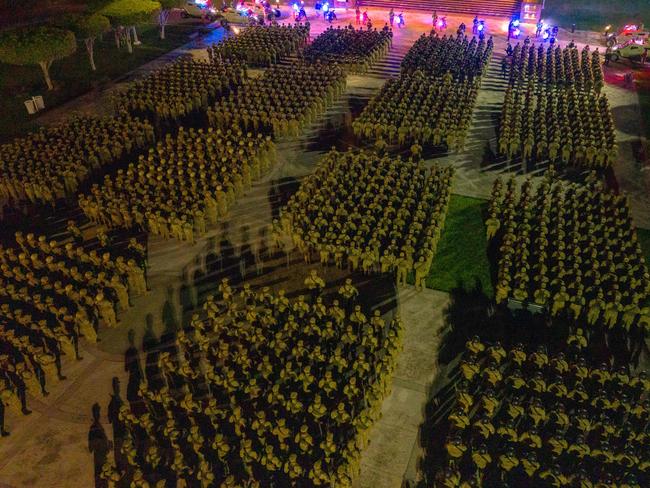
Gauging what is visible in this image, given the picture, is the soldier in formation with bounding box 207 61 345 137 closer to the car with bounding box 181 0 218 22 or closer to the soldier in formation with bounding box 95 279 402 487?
the soldier in formation with bounding box 95 279 402 487

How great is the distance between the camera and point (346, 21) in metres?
39.0

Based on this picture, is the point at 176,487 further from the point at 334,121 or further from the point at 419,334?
the point at 334,121

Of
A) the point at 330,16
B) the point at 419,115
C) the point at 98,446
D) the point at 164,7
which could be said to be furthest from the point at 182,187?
the point at 330,16

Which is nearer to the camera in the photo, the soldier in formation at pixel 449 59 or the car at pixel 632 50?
the soldier in formation at pixel 449 59

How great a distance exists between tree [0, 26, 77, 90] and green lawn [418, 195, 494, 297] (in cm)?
2174

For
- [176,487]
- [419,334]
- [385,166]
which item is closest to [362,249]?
[419,334]

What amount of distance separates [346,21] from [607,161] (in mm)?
26153

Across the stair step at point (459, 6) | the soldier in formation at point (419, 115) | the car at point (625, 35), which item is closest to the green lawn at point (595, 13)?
the car at point (625, 35)

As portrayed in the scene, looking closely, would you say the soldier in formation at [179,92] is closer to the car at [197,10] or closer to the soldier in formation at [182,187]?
the soldier in formation at [182,187]

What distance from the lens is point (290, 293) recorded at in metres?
14.5

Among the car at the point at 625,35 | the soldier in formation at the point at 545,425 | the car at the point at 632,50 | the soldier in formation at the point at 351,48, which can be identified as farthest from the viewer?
the car at the point at 625,35

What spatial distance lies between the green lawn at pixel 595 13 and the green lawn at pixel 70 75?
2949cm

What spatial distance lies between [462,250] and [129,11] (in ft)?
87.2

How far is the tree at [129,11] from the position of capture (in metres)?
30.4
